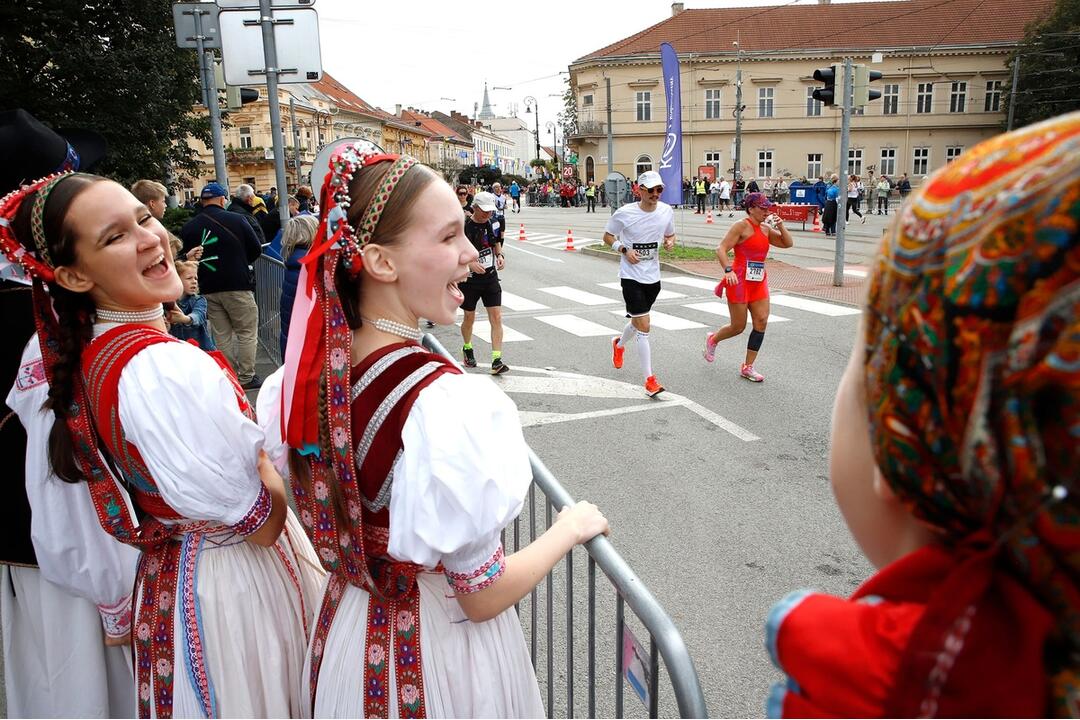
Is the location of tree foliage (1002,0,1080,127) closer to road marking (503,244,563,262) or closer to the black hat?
road marking (503,244,563,262)

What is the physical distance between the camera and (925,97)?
51.1m

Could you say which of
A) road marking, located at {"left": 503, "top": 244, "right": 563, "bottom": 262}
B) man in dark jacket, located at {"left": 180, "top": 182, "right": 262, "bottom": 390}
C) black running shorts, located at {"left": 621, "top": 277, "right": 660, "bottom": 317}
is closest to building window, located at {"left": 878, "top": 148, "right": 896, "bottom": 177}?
road marking, located at {"left": 503, "top": 244, "right": 563, "bottom": 262}

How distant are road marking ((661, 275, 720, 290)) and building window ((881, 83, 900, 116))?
45582mm

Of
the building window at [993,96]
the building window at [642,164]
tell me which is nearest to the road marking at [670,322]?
the building window at [642,164]

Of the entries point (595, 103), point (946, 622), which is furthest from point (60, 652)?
point (595, 103)

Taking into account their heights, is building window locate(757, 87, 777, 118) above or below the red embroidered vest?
above

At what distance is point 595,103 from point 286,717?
56.3 m

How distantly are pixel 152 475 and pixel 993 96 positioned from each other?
59.9 m

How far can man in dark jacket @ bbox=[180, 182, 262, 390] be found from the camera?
6910 millimetres

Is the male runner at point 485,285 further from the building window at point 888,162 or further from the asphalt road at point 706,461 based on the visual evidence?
the building window at point 888,162

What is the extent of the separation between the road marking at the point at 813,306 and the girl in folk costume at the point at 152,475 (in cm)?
993

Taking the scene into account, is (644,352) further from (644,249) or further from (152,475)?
(152,475)

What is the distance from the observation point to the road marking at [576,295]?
40.4 ft

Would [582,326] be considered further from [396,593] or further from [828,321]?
[396,593]
